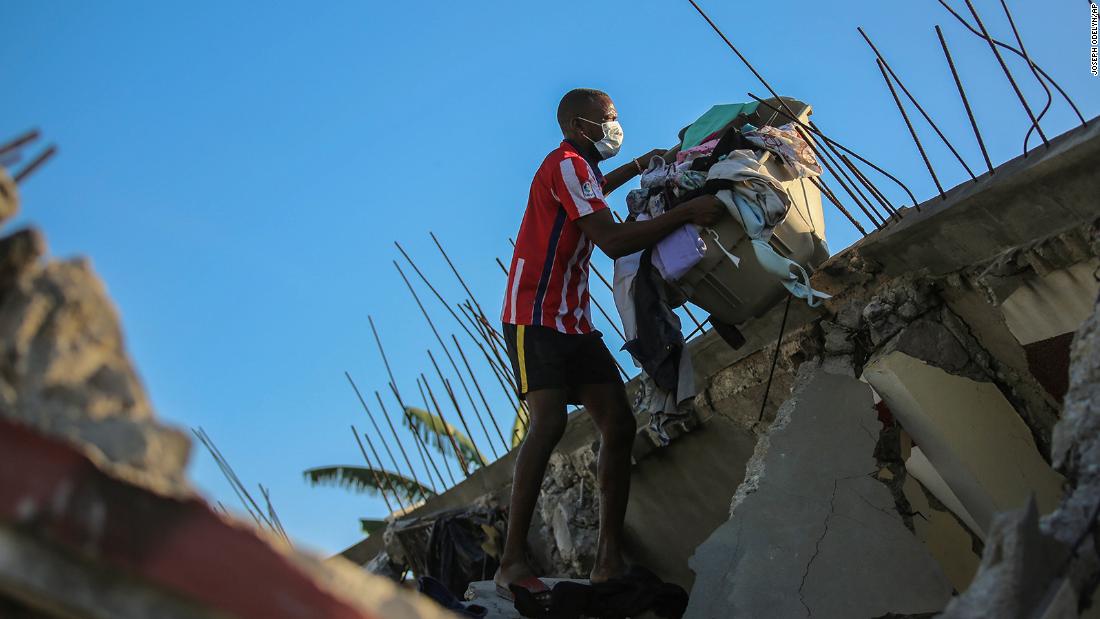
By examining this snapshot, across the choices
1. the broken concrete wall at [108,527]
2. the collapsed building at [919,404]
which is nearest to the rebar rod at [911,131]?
the collapsed building at [919,404]

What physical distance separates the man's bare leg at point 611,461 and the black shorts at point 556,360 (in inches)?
1.7

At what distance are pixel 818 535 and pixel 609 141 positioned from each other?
155 cm

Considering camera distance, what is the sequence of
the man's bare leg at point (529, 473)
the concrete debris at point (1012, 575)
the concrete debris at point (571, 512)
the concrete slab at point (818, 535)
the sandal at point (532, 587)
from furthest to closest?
1. the concrete debris at point (571, 512)
2. the man's bare leg at point (529, 473)
3. the sandal at point (532, 587)
4. the concrete slab at point (818, 535)
5. the concrete debris at point (1012, 575)

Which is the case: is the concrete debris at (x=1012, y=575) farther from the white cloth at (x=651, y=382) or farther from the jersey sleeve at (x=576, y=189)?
the jersey sleeve at (x=576, y=189)

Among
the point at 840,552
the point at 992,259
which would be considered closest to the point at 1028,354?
the point at 992,259

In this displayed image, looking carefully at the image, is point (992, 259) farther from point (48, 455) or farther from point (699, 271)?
point (48, 455)

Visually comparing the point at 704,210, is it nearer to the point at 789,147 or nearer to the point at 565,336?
the point at 789,147

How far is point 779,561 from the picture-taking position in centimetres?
339

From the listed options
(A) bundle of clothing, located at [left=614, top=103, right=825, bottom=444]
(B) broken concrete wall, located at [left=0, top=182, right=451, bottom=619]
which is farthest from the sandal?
(B) broken concrete wall, located at [left=0, top=182, right=451, bottom=619]

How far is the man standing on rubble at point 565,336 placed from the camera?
3635mm

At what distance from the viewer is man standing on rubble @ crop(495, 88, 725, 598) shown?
3635mm

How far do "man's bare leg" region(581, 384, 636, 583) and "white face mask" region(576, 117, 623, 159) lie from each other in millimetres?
857

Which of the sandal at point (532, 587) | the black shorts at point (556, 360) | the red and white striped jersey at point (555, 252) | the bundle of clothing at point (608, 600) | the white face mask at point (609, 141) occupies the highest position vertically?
the white face mask at point (609, 141)

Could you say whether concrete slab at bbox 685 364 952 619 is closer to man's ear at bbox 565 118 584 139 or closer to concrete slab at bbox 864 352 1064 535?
concrete slab at bbox 864 352 1064 535
